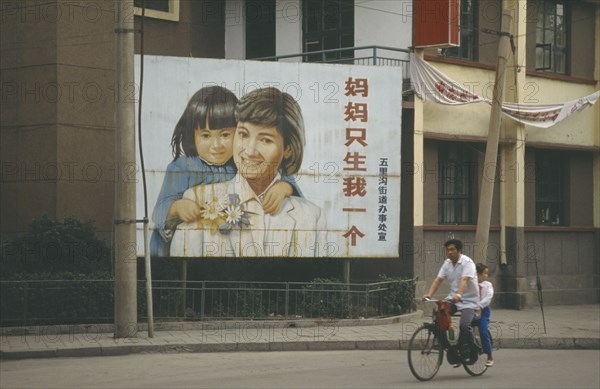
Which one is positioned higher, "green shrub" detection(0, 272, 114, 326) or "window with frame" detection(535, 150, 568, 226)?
"window with frame" detection(535, 150, 568, 226)

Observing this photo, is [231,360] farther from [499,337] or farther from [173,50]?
[173,50]

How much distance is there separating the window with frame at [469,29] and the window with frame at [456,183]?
2295 millimetres

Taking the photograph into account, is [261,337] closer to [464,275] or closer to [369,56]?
[464,275]

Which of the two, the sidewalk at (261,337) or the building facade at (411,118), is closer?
the sidewalk at (261,337)

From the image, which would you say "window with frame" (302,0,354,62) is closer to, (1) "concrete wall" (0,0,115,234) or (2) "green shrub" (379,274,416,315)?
(1) "concrete wall" (0,0,115,234)

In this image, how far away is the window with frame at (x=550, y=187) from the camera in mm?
27641

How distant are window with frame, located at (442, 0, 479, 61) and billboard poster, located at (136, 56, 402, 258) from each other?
401 cm

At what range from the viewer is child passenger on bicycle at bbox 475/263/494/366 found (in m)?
15.1

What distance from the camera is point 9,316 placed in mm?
18922

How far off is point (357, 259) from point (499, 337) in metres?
4.96

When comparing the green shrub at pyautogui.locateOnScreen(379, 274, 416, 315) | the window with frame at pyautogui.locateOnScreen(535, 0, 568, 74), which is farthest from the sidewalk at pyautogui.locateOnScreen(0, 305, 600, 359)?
the window with frame at pyautogui.locateOnScreen(535, 0, 568, 74)

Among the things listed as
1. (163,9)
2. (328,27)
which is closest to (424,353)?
(328,27)

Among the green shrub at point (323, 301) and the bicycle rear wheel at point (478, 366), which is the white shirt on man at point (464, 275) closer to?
the bicycle rear wheel at point (478, 366)

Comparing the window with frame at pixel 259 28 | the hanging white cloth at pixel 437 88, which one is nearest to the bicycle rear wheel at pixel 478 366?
the hanging white cloth at pixel 437 88
